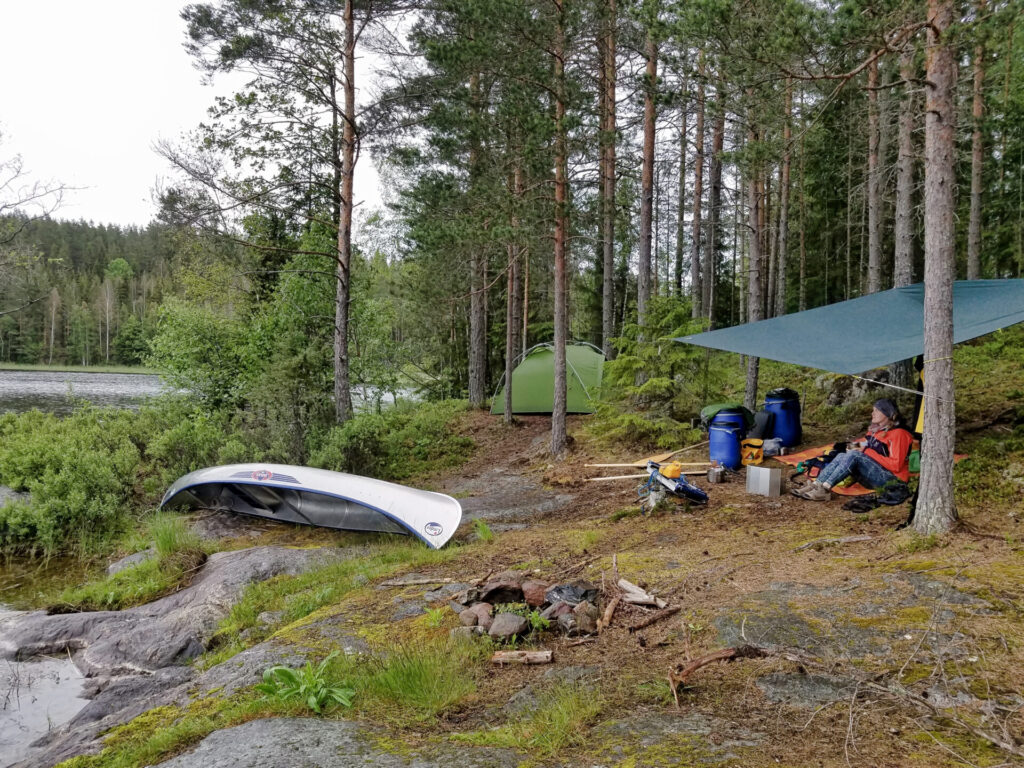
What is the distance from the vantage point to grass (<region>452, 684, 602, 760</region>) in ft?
→ 6.44

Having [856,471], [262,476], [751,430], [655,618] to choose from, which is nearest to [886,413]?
[856,471]

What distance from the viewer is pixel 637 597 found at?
341cm

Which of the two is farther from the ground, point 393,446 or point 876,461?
point 876,461

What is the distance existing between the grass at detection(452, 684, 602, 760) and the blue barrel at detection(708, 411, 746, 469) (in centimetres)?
579

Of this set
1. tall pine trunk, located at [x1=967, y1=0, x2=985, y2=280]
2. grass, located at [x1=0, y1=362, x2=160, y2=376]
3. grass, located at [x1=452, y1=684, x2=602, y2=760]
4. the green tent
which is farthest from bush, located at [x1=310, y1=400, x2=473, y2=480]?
grass, located at [x1=0, y1=362, x2=160, y2=376]

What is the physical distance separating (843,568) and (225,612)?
14.8ft

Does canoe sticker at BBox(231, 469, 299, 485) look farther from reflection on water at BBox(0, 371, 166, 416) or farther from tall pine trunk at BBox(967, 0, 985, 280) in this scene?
reflection on water at BBox(0, 371, 166, 416)

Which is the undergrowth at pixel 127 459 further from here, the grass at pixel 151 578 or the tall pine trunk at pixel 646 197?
the tall pine trunk at pixel 646 197

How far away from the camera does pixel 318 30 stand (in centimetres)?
893

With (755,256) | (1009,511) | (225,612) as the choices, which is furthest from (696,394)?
(225,612)

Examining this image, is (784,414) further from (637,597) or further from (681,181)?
(681,181)

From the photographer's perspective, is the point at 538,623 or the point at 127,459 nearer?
the point at 538,623

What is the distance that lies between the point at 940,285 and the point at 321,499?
6.35 metres

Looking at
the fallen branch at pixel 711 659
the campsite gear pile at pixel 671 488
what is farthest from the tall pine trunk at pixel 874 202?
the fallen branch at pixel 711 659
